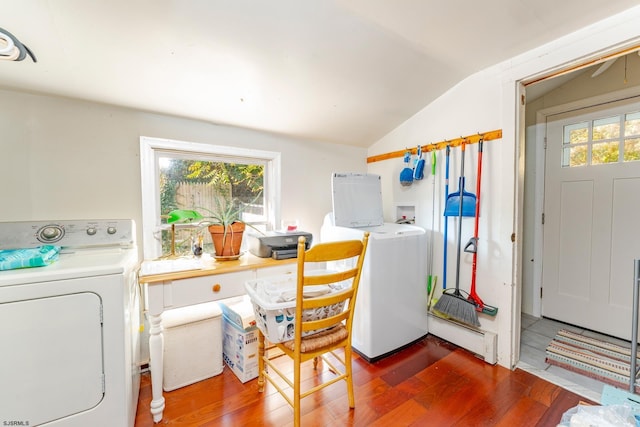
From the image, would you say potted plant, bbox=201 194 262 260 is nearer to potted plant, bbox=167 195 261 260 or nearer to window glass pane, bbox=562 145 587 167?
potted plant, bbox=167 195 261 260

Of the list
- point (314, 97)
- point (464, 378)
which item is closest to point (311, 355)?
point (464, 378)

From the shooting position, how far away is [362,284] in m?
1.88

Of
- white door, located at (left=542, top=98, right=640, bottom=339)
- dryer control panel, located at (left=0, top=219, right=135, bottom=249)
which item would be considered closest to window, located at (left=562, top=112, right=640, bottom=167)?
white door, located at (left=542, top=98, right=640, bottom=339)

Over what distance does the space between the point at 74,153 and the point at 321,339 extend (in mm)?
1753

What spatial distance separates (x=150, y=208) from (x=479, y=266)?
2378 mm

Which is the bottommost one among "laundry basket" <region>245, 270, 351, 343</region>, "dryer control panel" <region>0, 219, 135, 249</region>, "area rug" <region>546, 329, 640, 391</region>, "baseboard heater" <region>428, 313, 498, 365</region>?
"area rug" <region>546, 329, 640, 391</region>

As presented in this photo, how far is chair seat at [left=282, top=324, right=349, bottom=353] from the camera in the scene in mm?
1312

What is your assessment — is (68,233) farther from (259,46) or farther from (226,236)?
(259,46)

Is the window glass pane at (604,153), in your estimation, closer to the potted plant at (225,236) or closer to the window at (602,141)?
the window at (602,141)

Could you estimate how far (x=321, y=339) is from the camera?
53.6 inches

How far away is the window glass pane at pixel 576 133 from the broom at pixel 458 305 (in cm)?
126

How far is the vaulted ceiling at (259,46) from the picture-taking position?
46.9 inches

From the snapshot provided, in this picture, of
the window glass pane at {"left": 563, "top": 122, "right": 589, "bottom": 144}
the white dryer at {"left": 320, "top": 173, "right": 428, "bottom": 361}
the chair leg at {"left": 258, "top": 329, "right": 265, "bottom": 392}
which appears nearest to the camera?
the chair leg at {"left": 258, "top": 329, "right": 265, "bottom": 392}

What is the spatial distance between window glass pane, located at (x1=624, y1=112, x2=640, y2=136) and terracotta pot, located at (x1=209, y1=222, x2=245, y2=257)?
309cm
